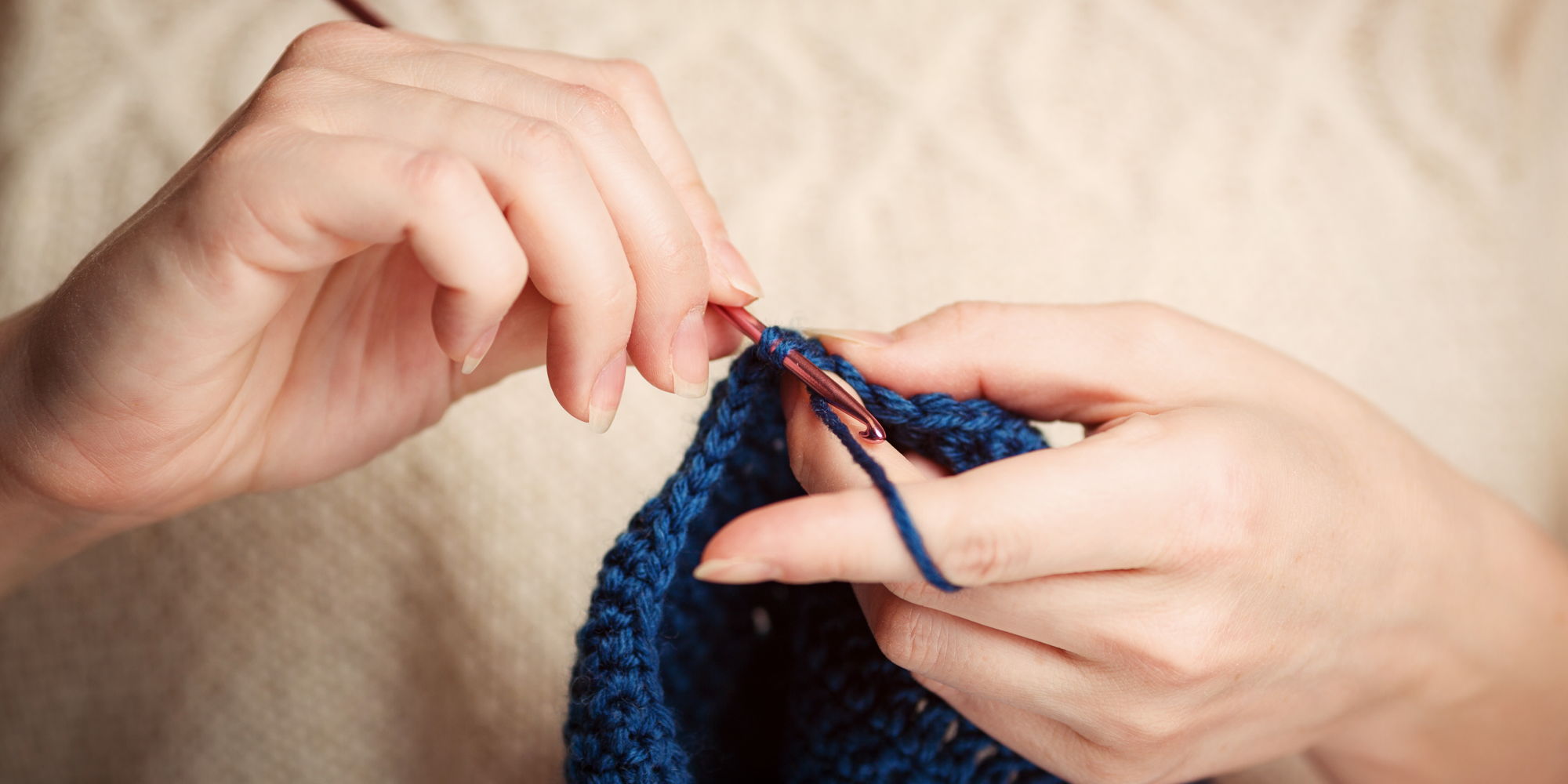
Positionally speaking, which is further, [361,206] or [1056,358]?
[1056,358]

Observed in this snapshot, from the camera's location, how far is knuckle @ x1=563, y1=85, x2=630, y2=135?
25.0 inches

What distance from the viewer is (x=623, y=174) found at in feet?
2.08

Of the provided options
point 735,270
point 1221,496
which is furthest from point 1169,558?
point 735,270

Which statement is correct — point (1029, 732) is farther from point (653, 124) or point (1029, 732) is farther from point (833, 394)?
point (653, 124)

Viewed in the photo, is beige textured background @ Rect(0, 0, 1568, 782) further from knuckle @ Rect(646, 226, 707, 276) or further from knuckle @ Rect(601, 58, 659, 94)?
knuckle @ Rect(646, 226, 707, 276)

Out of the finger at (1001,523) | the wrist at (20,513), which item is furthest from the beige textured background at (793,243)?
the finger at (1001,523)

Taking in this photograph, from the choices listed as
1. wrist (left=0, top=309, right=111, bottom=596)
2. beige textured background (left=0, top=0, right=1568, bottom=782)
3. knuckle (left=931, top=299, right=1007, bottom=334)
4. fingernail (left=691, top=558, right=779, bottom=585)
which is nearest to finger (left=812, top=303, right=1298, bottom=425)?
knuckle (left=931, top=299, right=1007, bottom=334)

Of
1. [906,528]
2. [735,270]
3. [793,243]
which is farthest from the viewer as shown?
[793,243]

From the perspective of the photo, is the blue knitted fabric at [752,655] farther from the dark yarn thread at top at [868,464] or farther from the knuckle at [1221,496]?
the knuckle at [1221,496]

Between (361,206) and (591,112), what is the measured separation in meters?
0.17

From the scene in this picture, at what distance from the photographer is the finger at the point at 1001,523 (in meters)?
0.53

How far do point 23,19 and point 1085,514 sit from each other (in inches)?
51.1

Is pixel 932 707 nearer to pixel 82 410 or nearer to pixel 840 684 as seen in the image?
pixel 840 684

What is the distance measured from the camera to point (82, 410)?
650mm
